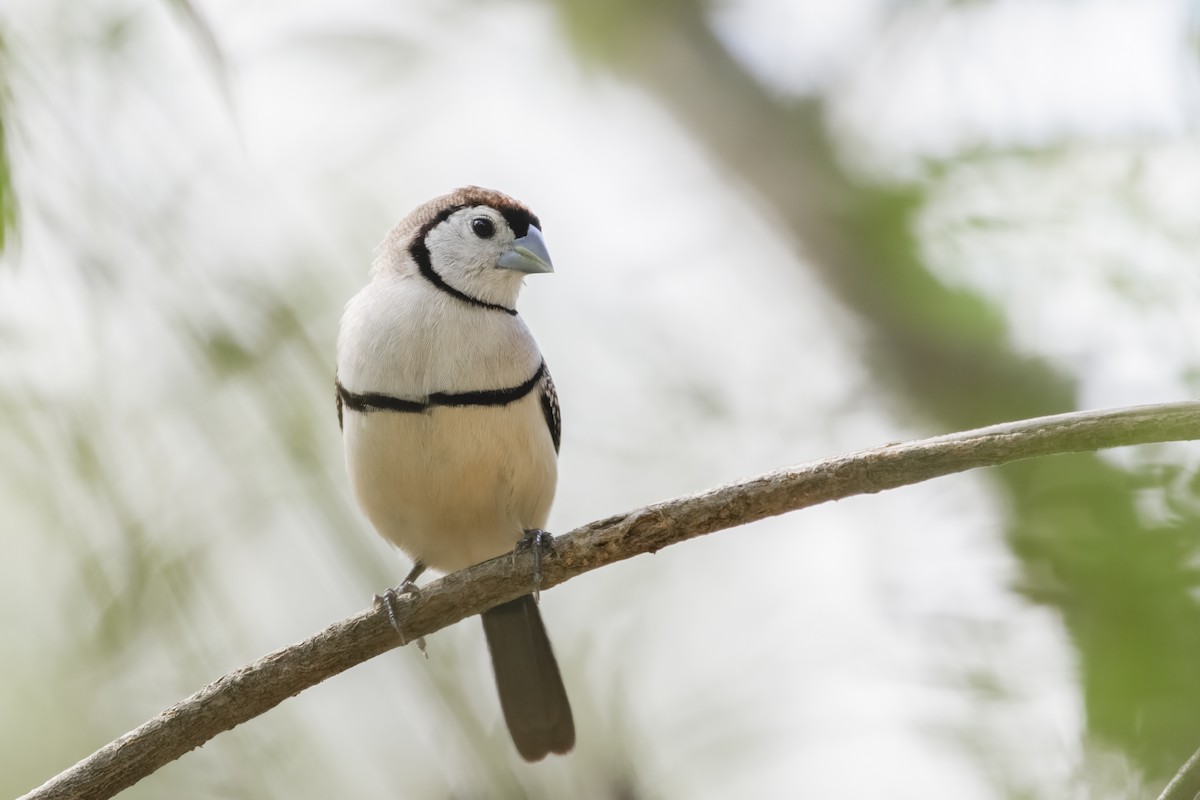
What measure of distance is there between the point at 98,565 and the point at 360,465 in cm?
75

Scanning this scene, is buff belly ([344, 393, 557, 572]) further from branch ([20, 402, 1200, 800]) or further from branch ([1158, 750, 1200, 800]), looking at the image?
branch ([1158, 750, 1200, 800])

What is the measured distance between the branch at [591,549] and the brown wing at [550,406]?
96cm

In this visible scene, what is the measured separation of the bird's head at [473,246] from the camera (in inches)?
144

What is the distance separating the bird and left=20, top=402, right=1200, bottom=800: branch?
387mm

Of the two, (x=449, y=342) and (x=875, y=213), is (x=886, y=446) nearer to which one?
(x=449, y=342)

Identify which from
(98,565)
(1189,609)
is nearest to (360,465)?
(98,565)

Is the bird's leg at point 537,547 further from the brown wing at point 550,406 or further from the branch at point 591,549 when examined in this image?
the brown wing at point 550,406

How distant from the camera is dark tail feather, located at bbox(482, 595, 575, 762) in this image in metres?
3.58

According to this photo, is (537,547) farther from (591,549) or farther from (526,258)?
(526,258)

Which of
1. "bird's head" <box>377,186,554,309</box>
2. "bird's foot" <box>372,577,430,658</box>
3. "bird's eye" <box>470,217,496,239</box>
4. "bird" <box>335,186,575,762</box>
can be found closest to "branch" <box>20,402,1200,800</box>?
"bird's foot" <box>372,577,430,658</box>

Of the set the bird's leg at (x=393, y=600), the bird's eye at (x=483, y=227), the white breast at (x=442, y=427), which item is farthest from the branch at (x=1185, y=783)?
the bird's eye at (x=483, y=227)

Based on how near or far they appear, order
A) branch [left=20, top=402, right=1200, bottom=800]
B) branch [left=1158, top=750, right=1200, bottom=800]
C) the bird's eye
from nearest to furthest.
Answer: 1. branch [left=1158, top=750, right=1200, bottom=800]
2. branch [left=20, top=402, right=1200, bottom=800]
3. the bird's eye

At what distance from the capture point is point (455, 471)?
3279 mm

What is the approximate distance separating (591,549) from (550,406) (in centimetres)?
116
